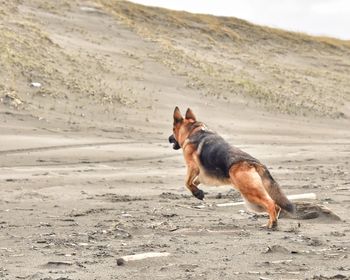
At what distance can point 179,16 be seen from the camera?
55.1 m

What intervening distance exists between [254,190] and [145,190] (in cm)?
415

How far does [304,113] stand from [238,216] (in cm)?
2281

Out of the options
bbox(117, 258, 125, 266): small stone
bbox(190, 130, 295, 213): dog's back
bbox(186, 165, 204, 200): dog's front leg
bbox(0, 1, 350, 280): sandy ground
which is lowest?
bbox(0, 1, 350, 280): sandy ground

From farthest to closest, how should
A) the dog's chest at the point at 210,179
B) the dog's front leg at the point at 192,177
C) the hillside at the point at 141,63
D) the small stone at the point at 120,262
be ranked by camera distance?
the hillside at the point at 141,63 < the dog's front leg at the point at 192,177 < the dog's chest at the point at 210,179 < the small stone at the point at 120,262

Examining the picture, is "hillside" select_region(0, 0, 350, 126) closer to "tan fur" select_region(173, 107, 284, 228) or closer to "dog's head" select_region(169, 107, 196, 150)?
"dog's head" select_region(169, 107, 196, 150)

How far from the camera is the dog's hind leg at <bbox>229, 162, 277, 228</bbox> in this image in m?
7.47

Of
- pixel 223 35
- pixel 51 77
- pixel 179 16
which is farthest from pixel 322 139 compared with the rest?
pixel 179 16

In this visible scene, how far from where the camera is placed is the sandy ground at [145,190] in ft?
19.0

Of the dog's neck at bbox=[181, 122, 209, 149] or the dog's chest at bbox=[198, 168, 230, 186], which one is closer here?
the dog's chest at bbox=[198, 168, 230, 186]

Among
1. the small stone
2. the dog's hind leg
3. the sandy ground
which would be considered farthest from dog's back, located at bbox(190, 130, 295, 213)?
the small stone

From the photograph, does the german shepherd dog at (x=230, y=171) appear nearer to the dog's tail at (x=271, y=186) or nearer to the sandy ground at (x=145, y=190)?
the dog's tail at (x=271, y=186)

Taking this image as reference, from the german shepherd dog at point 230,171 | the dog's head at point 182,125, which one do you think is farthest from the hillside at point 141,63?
the german shepherd dog at point 230,171

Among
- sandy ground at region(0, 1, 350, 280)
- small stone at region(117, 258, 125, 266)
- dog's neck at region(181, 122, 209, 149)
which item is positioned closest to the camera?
small stone at region(117, 258, 125, 266)

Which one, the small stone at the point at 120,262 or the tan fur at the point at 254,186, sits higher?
the tan fur at the point at 254,186
